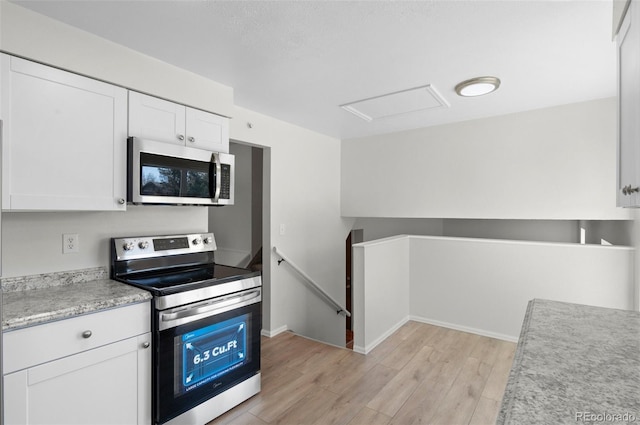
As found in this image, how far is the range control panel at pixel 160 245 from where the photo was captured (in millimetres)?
2203

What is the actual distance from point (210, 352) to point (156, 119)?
62.5 inches

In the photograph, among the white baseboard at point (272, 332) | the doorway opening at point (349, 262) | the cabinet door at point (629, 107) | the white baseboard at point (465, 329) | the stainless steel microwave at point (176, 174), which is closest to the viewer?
the cabinet door at point (629, 107)

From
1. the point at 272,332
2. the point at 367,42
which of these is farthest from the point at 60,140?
the point at 272,332

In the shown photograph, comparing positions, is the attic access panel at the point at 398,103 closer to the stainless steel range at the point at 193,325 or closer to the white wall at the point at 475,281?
the white wall at the point at 475,281

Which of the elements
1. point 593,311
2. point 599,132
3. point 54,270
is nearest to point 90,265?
point 54,270

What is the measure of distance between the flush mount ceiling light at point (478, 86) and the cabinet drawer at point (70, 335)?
277 centimetres

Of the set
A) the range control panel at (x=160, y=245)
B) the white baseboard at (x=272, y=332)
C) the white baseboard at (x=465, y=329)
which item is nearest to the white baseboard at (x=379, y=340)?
the white baseboard at (x=465, y=329)

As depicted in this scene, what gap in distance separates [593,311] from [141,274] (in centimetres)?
258

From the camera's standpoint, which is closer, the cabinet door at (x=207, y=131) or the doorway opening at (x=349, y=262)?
the cabinet door at (x=207, y=131)

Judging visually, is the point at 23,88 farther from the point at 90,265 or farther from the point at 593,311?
the point at 593,311

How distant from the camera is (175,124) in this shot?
7.73 ft

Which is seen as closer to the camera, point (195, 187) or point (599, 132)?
point (195, 187)

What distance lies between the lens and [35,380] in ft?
4.84

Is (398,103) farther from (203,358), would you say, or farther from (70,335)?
(70,335)
